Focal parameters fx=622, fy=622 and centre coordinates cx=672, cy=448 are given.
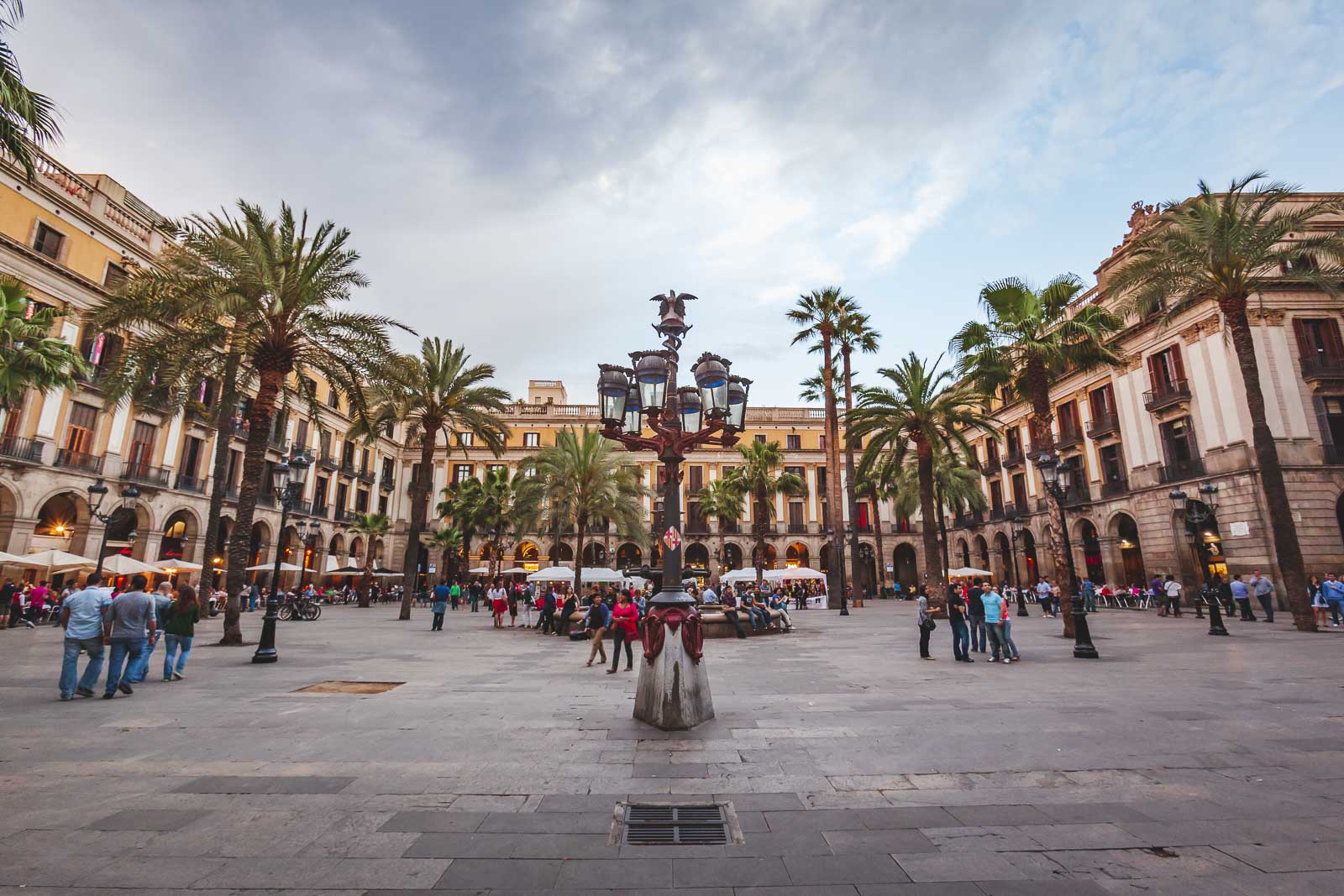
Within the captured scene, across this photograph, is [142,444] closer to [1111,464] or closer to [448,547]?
[448,547]

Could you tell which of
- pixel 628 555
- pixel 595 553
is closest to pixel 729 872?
pixel 595 553

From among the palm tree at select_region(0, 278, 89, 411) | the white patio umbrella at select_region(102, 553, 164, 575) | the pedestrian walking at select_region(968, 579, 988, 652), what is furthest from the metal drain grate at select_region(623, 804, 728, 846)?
the white patio umbrella at select_region(102, 553, 164, 575)

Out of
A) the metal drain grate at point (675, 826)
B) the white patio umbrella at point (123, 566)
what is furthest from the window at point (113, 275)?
the metal drain grate at point (675, 826)

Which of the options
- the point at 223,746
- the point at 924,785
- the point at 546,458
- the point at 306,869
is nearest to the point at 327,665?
the point at 223,746

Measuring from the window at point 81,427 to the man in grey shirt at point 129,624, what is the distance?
76.3 feet

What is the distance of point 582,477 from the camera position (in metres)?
28.8

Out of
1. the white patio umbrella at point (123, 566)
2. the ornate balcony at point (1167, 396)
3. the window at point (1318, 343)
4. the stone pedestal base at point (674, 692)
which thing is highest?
the window at point (1318, 343)

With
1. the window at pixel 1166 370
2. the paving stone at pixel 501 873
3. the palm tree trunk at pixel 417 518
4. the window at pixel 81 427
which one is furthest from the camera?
the window at pixel 1166 370

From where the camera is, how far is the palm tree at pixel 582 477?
94.2 feet

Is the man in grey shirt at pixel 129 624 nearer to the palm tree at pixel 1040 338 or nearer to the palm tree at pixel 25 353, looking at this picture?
the palm tree at pixel 25 353

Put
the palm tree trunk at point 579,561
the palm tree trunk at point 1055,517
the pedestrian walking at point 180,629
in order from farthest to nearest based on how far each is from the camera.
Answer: the palm tree trunk at point 579,561, the palm tree trunk at point 1055,517, the pedestrian walking at point 180,629

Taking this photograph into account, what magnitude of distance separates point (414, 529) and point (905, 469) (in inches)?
1323

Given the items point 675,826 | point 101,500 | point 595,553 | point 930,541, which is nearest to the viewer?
point 675,826

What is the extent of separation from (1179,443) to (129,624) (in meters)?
36.3
